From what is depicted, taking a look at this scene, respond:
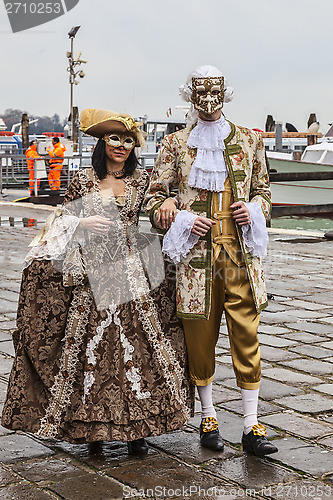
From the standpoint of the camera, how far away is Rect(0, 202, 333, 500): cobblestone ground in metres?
3.14

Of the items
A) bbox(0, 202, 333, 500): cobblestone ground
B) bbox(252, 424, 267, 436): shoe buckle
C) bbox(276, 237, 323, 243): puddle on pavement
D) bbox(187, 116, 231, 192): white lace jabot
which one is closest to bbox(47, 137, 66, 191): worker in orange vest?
bbox(276, 237, 323, 243): puddle on pavement

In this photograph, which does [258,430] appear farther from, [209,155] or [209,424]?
[209,155]

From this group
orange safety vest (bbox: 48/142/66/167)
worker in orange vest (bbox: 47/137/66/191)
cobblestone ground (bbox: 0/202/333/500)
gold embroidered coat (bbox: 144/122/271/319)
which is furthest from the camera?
orange safety vest (bbox: 48/142/66/167)

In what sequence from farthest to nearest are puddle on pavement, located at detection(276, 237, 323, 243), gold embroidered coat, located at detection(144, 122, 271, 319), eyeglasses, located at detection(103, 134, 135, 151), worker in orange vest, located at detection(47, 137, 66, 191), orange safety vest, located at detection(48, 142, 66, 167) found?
orange safety vest, located at detection(48, 142, 66, 167) → worker in orange vest, located at detection(47, 137, 66, 191) → puddle on pavement, located at detection(276, 237, 323, 243) → eyeglasses, located at detection(103, 134, 135, 151) → gold embroidered coat, located at detection(144, 122, 271, 319)

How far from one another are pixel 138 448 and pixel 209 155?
1.41 meters

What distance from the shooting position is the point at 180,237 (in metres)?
3.54

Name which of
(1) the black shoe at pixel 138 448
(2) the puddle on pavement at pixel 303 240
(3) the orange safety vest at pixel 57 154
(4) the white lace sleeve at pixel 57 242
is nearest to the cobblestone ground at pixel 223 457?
(1) the black shoe at pixel 138 448

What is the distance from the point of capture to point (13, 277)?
330 inches

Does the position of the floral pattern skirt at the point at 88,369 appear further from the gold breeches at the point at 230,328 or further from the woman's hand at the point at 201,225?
the woman's hand at the point at 201,225

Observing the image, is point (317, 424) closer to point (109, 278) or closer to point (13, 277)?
point (109, 278)

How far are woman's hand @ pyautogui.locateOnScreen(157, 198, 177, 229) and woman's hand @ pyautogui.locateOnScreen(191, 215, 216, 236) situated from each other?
0.42 ft

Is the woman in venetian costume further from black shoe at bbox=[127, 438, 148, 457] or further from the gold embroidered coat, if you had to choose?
the gold embroidered coat

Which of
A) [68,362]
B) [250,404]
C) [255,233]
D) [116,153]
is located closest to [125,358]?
[68,362]

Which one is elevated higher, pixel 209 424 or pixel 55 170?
pixel 55 170
